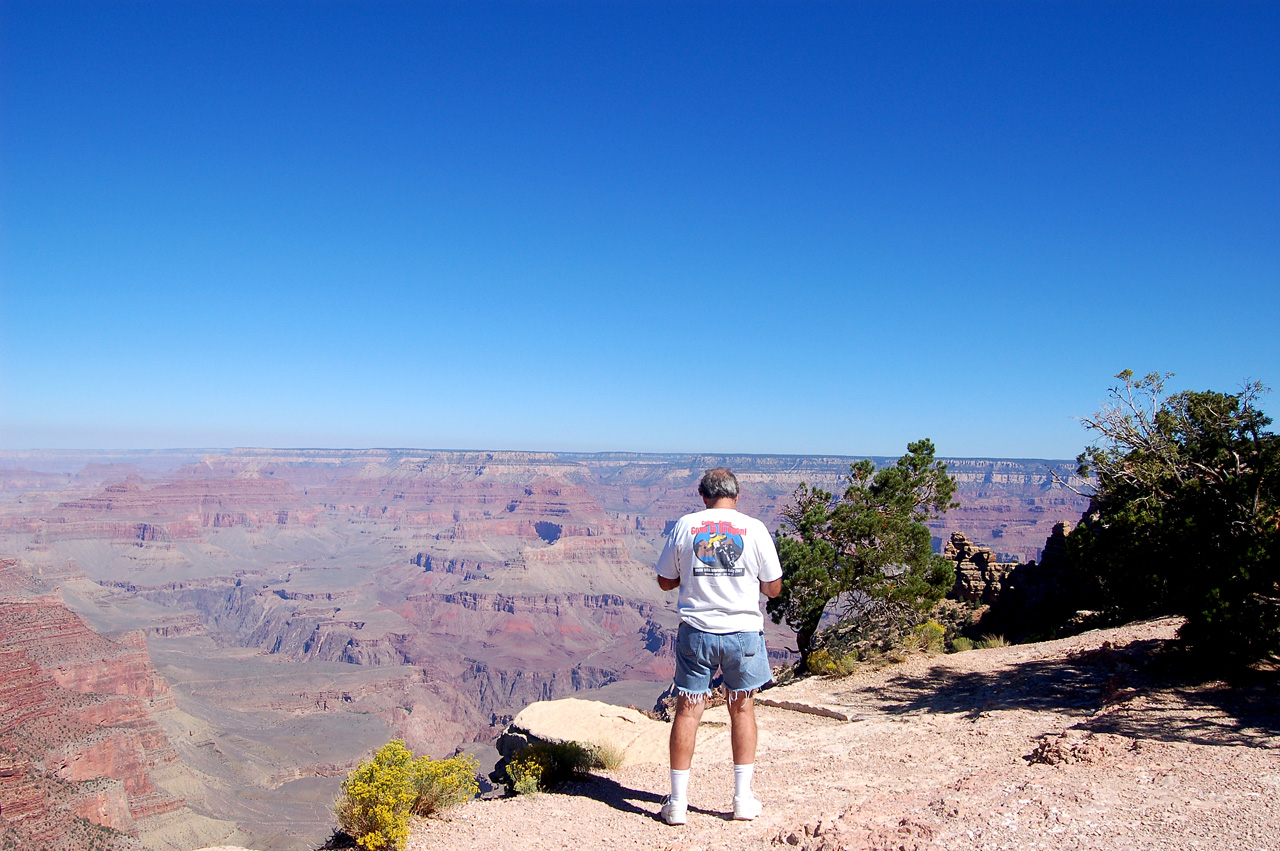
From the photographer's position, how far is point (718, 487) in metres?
4.94

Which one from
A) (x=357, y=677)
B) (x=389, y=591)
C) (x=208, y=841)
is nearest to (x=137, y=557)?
(x=389, y=591)

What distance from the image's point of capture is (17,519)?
176m

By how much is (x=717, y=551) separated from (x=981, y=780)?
10.1ft

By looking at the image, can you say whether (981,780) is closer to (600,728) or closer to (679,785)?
(679,785)

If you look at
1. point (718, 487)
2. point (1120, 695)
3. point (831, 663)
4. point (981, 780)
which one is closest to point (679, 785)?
point (718, 487)

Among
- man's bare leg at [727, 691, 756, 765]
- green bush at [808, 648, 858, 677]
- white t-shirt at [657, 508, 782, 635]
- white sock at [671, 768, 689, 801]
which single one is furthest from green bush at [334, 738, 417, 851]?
green bush at [808, 648, 858, 677]

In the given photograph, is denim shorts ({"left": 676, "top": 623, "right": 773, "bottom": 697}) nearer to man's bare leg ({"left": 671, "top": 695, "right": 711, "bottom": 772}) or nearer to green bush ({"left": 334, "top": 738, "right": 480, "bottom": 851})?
man's bare leg ({"left": 671, "top": 695, "right": 711, "bottom": 772})

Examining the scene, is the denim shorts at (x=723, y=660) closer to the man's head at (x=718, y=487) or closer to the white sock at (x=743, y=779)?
the white sock at (x=743, y=779)

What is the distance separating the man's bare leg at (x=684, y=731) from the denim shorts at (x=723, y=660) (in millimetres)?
83

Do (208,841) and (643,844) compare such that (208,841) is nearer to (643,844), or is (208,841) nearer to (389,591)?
(643,844)

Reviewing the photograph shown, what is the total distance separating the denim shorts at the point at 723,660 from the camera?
4.82m

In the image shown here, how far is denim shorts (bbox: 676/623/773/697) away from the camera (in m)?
4.82

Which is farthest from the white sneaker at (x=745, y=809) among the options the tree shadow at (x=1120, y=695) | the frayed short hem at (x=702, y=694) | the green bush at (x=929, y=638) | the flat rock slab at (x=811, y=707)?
the green bush at (x=929, y=638)

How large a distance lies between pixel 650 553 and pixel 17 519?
6285 inches
